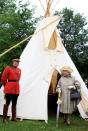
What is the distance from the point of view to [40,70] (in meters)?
6.52

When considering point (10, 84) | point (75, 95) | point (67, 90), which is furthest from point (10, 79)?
point (75, 95)

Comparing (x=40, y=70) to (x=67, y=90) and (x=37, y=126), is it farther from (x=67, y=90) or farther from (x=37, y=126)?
(x=37, y=126)

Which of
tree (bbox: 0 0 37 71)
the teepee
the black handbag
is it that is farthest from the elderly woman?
tree (bbox: 0 0 37 71)

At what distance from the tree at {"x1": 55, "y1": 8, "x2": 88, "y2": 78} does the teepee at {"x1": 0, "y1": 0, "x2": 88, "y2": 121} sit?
1449cm

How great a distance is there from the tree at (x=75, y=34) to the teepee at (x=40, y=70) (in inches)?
570

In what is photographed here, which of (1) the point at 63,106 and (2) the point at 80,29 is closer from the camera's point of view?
(1) the point at 63,106

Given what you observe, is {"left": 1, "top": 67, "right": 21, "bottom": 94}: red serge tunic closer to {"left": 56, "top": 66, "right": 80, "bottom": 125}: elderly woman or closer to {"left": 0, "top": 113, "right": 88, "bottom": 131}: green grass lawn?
{"left": 0, "top": 113, "right": 88, "bottom": 131}: green grass lawn

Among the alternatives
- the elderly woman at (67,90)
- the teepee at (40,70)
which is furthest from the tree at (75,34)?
the elderly woman at (67,90)

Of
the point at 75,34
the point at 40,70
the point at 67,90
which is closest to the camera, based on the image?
the point at 67,90

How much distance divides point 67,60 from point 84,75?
14.1m

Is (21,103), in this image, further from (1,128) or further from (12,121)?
(1,128)

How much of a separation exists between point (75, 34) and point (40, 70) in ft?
55.3

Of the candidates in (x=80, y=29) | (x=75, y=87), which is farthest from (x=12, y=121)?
(x=80, y=29)

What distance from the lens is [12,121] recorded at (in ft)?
19.0
